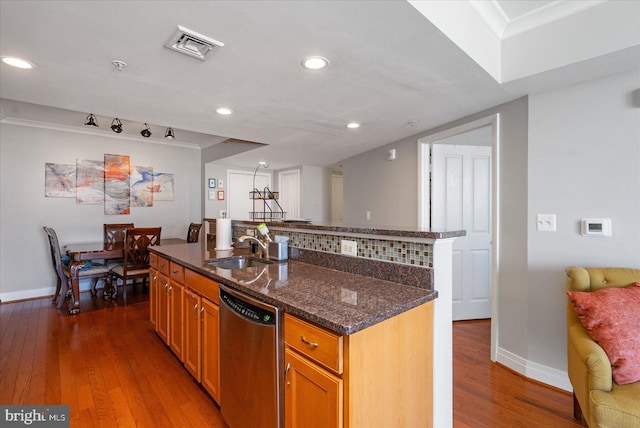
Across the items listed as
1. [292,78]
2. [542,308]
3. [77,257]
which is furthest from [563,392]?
[77,257]

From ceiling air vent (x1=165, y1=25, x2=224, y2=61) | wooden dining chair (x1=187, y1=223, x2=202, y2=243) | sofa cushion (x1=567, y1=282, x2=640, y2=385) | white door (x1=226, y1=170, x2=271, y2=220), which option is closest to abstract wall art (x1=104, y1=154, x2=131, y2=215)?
wooden dining chair (x1=187, y1=223, x2=202, y2=243)

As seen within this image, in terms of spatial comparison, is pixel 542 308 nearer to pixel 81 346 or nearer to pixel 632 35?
pixel 632 35

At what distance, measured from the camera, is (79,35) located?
1513 mm

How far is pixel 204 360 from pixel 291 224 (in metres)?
1.08

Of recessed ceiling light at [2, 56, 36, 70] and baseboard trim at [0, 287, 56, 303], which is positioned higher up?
recessed ceiling light at [2, 56, 36, 70]

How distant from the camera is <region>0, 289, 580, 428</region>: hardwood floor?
1.79 metres

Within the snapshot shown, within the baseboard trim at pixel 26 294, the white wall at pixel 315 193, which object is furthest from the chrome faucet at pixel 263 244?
the baseboard trim at pixel 26 294

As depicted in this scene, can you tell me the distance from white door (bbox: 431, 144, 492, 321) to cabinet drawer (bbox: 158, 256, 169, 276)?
8.94ft

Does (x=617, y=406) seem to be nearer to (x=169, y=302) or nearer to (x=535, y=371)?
(x=535, y=371)

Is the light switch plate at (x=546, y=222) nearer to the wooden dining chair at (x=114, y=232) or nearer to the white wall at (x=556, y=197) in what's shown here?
the white wall at (x=556, y=197)

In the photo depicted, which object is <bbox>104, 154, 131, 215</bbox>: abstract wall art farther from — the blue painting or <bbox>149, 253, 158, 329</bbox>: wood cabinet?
<bbox>149, 253, 158, 329</bbox>: wood cabinet

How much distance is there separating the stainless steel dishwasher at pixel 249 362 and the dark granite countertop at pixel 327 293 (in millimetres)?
71

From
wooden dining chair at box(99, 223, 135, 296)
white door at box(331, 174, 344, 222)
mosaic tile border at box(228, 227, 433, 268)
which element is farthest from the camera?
white door at box(331, 174, 344, 222)

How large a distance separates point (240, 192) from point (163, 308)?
3668 millimetres
